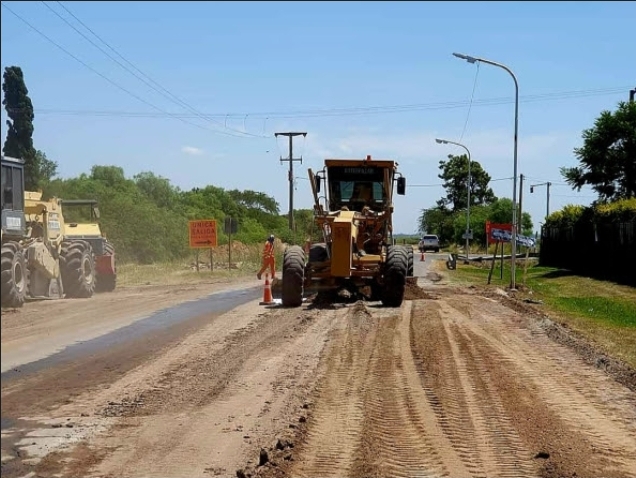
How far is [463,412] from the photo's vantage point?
29.0ft

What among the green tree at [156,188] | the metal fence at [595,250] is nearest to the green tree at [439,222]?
the metal fence at [595,250]

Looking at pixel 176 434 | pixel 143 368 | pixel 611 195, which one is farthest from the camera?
pixel 611 195

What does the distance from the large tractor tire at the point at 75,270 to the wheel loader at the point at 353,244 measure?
17.3 ft

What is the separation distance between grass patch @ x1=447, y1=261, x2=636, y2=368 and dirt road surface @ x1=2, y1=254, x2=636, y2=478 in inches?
55.8

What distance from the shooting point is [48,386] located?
9.63 meters

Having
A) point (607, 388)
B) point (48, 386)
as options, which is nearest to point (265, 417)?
point (48, 386)

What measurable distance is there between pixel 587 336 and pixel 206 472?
11.2 metres

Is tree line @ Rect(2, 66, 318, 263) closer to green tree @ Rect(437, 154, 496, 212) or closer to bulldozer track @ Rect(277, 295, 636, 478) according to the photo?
bulldozer track @ Rect(277, 295, 636, 478)

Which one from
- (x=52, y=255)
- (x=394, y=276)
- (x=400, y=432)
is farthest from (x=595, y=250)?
(x=400, y=432)

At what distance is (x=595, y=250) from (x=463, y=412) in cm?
3661

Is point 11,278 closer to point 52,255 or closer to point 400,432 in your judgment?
point 400,432

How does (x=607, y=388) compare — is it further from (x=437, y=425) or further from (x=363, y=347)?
(x=363, y=347)

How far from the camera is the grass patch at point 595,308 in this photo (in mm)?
15529

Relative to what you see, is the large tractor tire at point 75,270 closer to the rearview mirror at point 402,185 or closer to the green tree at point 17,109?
A: the rearview mirror at point 402,185
